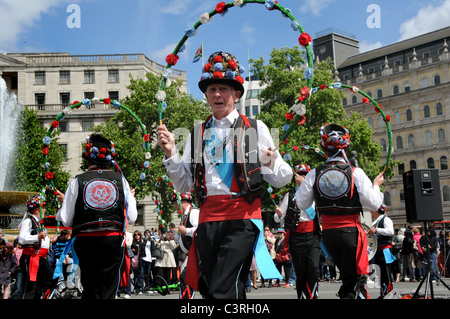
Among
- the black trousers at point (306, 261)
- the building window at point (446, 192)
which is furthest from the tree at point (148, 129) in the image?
the black trousers at point (306, 261)

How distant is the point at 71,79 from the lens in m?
61.9

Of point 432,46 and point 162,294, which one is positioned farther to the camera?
point 432,46

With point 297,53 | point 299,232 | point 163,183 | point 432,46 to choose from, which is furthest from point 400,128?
point 299,232

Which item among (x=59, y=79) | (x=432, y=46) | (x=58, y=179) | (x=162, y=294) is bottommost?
(x=162, y=294)

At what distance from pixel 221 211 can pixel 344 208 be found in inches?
110

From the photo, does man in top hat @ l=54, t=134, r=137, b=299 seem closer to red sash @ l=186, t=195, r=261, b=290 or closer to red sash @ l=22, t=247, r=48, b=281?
red sash @ l=186, t=195, r=261, b=290

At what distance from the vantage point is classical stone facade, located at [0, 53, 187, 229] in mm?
60594

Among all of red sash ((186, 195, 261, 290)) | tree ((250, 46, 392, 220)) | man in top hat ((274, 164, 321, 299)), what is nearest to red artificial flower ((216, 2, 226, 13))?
red sash ((186, 195, 261, 290))

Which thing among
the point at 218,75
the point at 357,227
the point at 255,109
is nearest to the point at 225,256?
the point at 218,75

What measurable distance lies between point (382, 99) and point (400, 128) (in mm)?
4787

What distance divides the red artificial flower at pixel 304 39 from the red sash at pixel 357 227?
8.36ft

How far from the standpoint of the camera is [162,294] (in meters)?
18.0

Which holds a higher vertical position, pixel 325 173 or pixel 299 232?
pixel 325 173

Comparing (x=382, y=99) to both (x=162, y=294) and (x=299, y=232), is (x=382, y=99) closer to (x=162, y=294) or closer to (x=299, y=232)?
(x=162, y=294)
